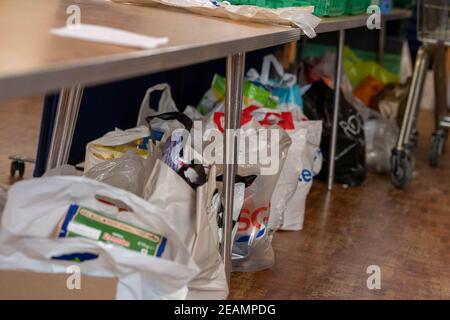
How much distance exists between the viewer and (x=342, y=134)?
309 cm

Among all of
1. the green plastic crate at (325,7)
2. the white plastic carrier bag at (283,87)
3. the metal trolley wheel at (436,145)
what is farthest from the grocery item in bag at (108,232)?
the metal trolley wheel at (436,145)

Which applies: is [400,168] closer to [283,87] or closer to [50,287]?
[283,87]

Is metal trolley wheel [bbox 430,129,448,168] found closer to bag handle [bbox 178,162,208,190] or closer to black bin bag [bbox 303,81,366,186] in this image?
black bin bag [bbox 303,81,366,186]

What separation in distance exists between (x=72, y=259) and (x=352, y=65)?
2.70m

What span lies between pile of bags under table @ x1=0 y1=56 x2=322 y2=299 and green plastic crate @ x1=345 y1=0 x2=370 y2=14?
0.70 meters

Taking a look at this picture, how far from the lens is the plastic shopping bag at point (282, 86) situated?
2785 mm

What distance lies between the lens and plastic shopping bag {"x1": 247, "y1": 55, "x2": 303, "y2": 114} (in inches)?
110

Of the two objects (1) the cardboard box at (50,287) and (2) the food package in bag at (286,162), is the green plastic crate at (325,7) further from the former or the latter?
(1) the cardboard box at (50,287)

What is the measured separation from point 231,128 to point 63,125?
0.61 m

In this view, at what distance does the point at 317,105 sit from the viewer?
3025mm

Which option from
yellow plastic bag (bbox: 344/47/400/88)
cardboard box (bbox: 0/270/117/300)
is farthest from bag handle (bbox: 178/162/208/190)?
yellow plastic bag (bbox: 344/47/400/88)

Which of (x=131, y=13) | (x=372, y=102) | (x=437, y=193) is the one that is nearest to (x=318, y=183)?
(x=437, y=193)

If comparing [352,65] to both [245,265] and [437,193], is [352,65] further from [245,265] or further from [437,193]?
[245,265]

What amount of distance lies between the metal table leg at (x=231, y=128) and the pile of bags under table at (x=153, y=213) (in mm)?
36
